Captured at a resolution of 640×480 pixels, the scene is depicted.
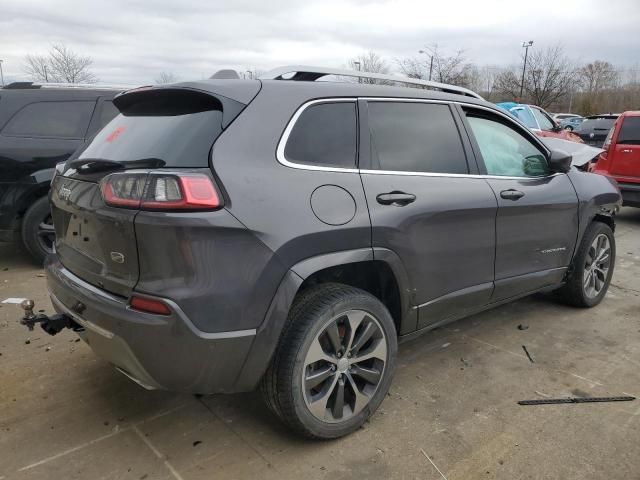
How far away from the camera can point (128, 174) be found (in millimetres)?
2260

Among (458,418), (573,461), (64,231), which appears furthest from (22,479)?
(573,461)

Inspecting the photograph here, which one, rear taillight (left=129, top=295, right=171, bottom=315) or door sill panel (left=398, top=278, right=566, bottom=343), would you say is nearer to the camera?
rear taillight (left=129, top=295, right=171, bottom=315)

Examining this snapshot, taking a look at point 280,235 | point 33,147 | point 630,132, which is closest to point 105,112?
point 33,147

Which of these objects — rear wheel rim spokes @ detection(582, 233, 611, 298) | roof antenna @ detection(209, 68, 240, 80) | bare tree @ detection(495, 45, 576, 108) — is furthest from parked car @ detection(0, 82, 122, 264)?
bare tree @ detection(495, 45, 576, 108)

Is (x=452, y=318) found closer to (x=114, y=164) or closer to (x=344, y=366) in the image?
(x=344, y=366)

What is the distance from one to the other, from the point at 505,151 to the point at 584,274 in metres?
1.42

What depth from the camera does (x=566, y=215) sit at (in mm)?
4039

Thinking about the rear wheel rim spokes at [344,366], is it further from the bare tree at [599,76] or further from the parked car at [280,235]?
the bare tree at [599,76]

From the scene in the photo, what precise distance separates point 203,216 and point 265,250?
0.98 ft

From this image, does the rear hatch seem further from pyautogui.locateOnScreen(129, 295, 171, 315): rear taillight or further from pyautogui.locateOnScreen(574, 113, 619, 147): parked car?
pyautogui.locateOnScreen(574, 113, 619, 147): parked car

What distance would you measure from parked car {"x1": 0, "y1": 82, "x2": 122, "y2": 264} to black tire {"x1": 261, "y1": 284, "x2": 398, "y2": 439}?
4.08 m

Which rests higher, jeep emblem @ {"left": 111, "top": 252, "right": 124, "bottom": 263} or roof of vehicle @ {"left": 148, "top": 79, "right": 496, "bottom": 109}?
roof of vehicle @ {"left": 148, "top": 79, "right": 496, "bottom": 109}

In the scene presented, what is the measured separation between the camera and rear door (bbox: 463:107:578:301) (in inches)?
138

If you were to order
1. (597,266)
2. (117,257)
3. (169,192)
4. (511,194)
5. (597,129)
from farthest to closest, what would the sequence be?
(597,129) → (597,266) → (511,194) → (117,257) → (169,192)
